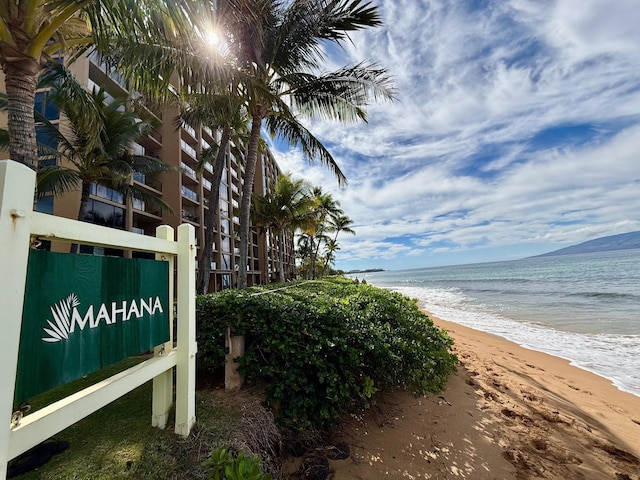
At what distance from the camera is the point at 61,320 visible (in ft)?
5.01

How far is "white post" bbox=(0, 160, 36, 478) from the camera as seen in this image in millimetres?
1221

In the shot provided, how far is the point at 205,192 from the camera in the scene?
27.7m

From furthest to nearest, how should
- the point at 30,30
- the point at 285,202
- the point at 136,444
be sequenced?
the point at 285,202
the point at 30,30
the point at 136,444

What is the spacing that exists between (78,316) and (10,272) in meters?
0.45

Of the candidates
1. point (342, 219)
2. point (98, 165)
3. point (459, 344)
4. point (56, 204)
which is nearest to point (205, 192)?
point (56, 204)

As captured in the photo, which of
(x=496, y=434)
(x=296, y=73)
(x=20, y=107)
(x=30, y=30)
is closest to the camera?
(x=496, y=434)

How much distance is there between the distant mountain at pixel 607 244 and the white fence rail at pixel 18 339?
202675 millimetres

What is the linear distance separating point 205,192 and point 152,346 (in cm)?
2757

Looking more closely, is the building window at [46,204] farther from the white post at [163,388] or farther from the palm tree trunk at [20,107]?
the white post at [163,388]

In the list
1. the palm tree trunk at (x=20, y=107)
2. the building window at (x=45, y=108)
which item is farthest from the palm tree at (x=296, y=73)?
the building window at (x=45, y=108)

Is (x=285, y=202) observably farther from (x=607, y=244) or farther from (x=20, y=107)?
(x=607, y=244)

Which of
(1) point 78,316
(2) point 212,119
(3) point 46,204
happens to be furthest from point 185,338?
(3) point 46,204

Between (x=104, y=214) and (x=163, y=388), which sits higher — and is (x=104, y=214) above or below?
above

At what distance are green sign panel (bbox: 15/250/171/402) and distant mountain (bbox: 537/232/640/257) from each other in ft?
666
